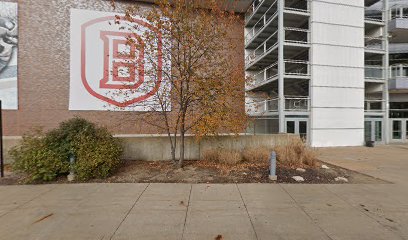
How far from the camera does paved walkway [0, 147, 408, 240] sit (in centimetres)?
344

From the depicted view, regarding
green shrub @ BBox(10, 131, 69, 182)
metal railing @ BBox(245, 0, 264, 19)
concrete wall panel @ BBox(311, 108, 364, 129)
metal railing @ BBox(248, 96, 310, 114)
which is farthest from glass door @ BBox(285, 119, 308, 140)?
green shrub @ BBox(10, 131, 69, 182)

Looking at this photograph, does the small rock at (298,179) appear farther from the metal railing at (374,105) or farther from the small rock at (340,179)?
the metal railing at (374,105)

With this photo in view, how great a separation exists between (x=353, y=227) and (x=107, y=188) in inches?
213

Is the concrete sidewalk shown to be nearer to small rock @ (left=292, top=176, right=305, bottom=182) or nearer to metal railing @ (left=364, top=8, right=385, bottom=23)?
small rock @ (left=292, top=176, right=305, bottom=182)

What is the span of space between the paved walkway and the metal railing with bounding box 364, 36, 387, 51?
18.8 metres

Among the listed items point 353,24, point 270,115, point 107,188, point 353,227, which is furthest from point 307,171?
point 353,24

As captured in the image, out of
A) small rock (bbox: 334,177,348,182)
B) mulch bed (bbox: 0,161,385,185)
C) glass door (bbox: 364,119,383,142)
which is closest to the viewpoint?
mulch bed (bbox: 0,161,385,185)

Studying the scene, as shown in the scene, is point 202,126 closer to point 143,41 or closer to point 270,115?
point 143,41

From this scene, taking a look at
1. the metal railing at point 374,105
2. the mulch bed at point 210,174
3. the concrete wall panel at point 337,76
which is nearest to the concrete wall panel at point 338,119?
the concrete wall panel at point 337,76

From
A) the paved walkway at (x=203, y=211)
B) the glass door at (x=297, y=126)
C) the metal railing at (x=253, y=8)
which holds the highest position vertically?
the metal railing at (x=253, y=8)

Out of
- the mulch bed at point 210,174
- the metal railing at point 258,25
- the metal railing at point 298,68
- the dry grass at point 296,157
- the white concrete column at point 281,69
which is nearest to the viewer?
the mulch bed at point 210,174

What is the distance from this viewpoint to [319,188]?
571cm

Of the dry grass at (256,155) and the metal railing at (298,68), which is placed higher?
the metal railing at (298,68)

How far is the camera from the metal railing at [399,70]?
19.1 meters
